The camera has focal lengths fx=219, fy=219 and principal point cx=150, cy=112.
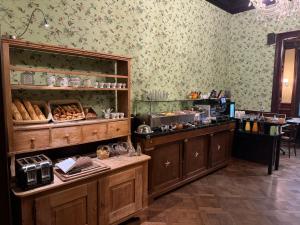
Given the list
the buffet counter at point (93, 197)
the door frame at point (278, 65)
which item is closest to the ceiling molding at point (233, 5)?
the door frame at point (278, 65)

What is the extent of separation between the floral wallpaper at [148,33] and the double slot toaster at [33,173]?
128cm

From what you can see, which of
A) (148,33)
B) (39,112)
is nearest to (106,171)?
(39,112)

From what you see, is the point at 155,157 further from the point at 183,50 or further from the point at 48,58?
the point at 183,50

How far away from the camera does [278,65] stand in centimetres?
497

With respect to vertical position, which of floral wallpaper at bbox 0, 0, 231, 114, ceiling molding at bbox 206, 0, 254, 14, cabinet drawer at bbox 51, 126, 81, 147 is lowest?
cabinet drawer at bbox 51, 126, 81, 147

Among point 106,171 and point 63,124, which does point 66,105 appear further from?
point 106,171

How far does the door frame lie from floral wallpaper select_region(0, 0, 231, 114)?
110cm

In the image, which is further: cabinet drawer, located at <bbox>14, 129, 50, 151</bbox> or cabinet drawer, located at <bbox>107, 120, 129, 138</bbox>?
cabinet drawer, located at <bbox>107, 120, 129, 138</bbox>

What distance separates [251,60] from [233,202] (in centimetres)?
367

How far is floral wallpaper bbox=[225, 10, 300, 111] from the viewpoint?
5094 mm

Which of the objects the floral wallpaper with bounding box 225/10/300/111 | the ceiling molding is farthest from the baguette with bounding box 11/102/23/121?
the floral wallpaper with bounding box 225/10/300/111

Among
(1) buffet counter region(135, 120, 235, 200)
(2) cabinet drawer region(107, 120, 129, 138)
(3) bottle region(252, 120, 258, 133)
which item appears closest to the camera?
(2) cabinet drawer region(107, 120, 129, 138)

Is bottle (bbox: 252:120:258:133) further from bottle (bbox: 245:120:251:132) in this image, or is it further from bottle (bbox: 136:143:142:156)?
bottle (bbox: 136:143:142:156)

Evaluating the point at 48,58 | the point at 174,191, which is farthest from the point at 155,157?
the point at 48,58
